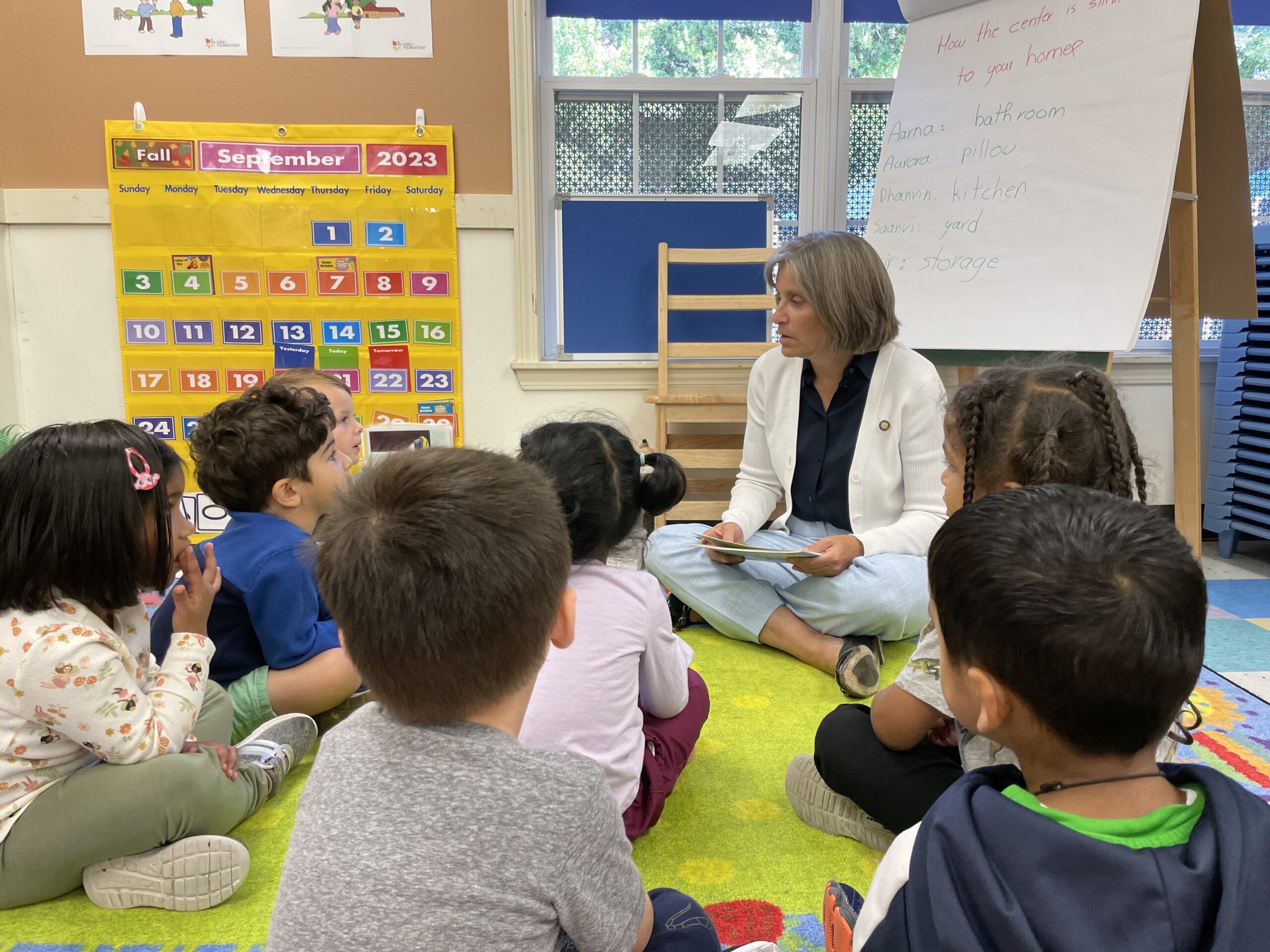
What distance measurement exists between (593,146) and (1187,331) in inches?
76.5

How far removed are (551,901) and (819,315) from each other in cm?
154

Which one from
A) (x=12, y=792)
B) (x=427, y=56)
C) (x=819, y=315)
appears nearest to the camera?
(x=12, y=792)

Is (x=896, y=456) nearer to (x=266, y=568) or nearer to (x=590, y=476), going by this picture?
(x=590, y=476)

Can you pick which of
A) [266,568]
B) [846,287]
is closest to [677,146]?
[846,287]

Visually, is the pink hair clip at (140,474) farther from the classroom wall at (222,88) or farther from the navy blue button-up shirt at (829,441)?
the classroom wall at (222,88)

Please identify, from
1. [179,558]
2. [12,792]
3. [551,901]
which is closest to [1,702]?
[12,792]

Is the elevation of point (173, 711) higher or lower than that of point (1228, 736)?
higher

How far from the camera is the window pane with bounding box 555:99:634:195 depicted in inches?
120

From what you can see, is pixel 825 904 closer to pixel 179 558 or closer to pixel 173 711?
pixel 173 711

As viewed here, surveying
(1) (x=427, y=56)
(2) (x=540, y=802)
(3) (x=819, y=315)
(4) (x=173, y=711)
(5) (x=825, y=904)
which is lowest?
(5) (x=825, y=904)

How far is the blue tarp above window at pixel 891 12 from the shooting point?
2912 mm

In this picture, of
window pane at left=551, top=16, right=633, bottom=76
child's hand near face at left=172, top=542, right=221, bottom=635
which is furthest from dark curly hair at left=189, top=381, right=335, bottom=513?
window pane at left=551, top=16, right=633, bottom=76

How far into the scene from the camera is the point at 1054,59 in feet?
7.20

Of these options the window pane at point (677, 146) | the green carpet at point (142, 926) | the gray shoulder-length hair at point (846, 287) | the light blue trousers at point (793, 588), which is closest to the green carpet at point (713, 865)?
the green carpet at point (142, 926)
